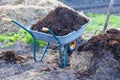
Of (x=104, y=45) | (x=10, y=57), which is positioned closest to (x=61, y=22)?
(x=104, y=45)

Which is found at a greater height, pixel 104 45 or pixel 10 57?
pixel 104 45

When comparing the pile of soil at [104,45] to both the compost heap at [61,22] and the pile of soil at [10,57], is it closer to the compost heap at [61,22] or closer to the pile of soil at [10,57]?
the compost heap at [61,22]

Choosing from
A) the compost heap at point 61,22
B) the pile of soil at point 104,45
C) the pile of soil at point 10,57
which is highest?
the compost heap at point 61,22

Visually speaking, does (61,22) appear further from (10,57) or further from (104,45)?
(10,57)

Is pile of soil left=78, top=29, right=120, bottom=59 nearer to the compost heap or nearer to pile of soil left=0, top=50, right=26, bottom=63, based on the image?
the compost heap

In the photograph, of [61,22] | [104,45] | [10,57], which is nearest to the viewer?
[104,45]

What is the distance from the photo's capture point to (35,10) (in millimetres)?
10062

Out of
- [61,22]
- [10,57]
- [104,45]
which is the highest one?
[61,22]

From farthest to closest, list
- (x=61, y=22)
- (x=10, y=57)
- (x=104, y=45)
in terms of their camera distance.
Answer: (x=10, y=57) → (x=61, y=22) → (x=104, y=45)

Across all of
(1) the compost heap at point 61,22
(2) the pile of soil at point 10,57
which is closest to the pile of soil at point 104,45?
(1) the compost heap at point 61,22

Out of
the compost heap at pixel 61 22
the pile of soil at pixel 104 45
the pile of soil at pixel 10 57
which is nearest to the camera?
the pile of soil at pixel 104 45

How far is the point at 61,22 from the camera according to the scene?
268 inches

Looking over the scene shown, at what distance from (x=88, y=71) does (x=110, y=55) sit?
0.50m

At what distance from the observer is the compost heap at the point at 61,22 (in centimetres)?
662
